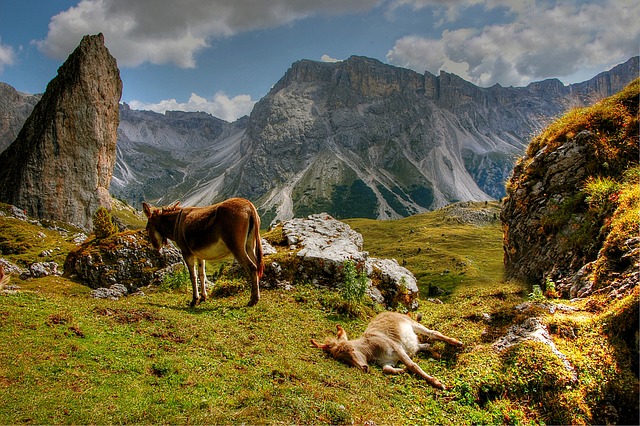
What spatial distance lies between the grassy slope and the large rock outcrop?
15674 cm

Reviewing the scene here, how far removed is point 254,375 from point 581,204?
640 inches

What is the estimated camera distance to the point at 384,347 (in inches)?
457

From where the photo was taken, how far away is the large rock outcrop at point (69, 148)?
13550 centimetres

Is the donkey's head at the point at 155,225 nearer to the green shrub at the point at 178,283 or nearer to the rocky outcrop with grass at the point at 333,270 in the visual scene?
the green shrub at the point at 178,283

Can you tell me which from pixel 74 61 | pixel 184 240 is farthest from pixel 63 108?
pixel 184 240

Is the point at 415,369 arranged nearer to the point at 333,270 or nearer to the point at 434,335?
the point at 434,335

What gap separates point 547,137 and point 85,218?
166 meters

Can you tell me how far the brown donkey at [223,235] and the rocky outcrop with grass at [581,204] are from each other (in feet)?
42.6

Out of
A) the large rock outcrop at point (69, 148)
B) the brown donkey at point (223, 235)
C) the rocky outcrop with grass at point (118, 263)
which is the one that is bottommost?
the rocky outcrop with grass at point (118, 263)

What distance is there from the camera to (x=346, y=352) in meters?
11.5

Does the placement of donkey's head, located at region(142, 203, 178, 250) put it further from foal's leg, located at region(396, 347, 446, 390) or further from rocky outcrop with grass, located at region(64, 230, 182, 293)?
rocky outcrop with grass, located at region(64, 230, 182, 293)

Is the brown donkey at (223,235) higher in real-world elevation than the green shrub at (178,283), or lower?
higher

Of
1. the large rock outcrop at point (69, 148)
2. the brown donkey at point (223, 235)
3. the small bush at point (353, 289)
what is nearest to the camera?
the brown donkey at point (223, 235)

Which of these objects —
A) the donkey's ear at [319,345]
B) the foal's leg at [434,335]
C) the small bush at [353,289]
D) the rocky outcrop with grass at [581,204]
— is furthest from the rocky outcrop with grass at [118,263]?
the rocky outcrop with grass at [581,204]
